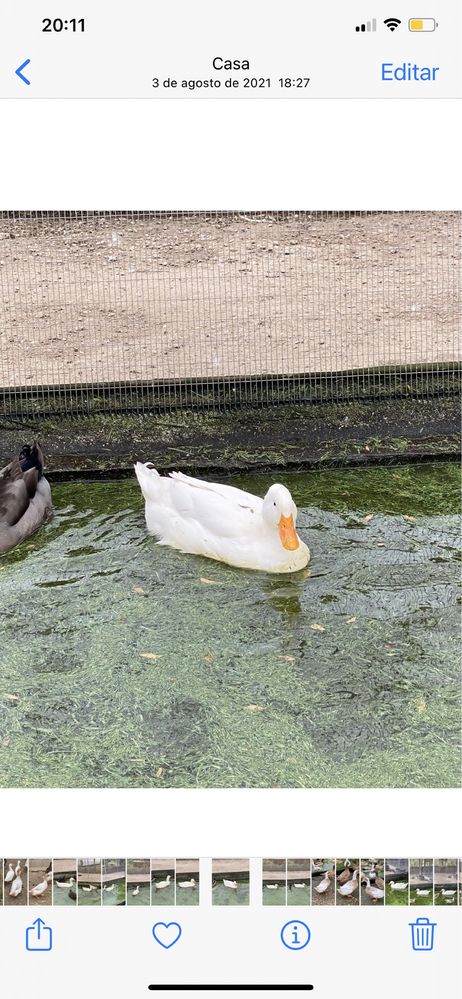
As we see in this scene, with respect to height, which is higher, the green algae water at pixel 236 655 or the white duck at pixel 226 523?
the white duck at pixel 226 523

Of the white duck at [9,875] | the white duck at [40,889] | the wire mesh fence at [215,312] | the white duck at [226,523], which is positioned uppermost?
the wire mesh fence at [215,312]

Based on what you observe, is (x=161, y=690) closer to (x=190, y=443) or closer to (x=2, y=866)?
(x=2, y=866)

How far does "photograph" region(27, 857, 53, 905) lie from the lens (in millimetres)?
2408

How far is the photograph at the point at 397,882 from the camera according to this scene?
A: 7.92ft

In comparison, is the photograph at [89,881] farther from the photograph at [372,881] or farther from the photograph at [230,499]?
the photograph at [230,499]

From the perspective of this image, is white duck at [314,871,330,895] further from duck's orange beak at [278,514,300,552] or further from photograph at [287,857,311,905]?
duck's orange beak at [278,514,300,552]

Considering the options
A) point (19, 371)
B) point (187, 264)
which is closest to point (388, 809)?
point (19, 371)

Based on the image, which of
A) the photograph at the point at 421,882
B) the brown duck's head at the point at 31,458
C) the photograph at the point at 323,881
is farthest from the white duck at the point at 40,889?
the brown duck's head at the point at 31,458

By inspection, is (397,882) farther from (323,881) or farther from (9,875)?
(9,875)

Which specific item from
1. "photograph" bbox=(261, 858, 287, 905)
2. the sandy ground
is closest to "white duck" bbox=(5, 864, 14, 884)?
"photograph" bbox=(261, 858, 287, 905)

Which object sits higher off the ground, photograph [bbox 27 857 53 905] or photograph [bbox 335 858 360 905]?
photograph [bbox 27 857 53 905]

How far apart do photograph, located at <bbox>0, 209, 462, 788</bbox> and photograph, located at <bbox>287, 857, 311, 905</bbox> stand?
1.10 meters

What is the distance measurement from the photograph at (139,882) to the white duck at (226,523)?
8.88ft

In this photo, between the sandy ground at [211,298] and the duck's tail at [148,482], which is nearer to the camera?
the duck's tail at [148,482]
